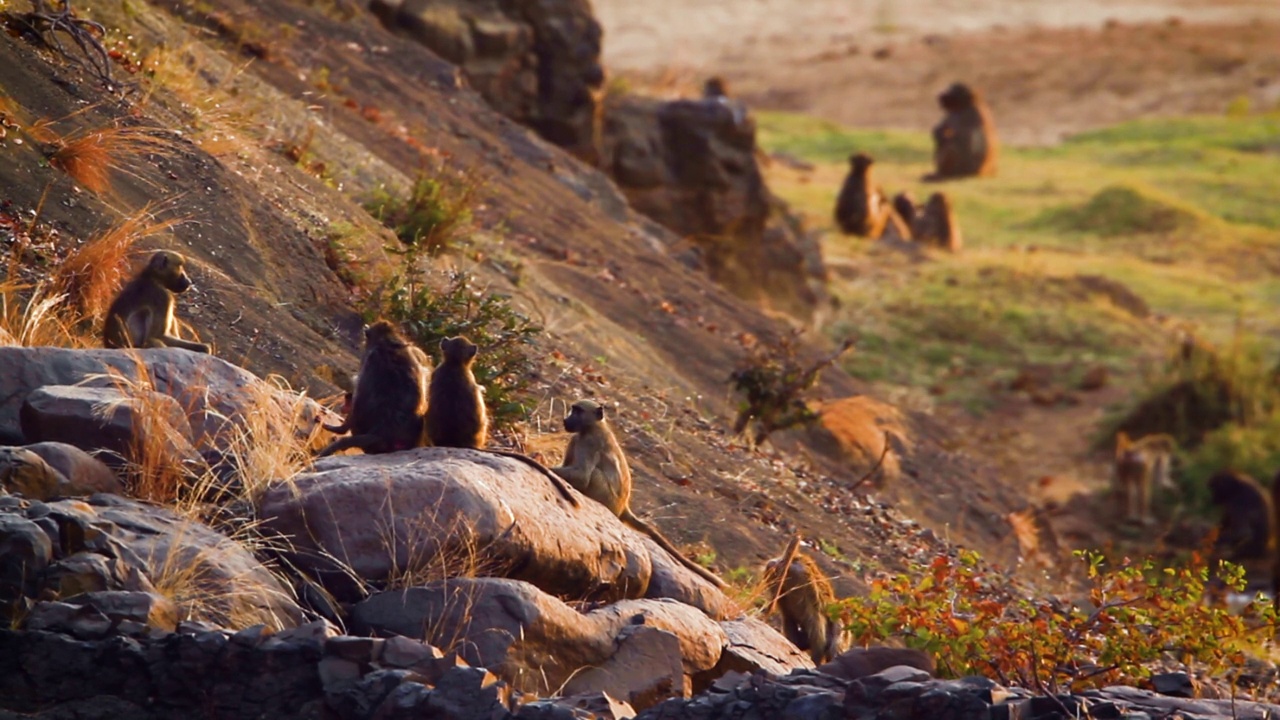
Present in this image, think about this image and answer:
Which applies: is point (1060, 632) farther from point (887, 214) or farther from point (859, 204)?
point (887, 214)

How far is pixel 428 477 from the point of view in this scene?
22.3 ft

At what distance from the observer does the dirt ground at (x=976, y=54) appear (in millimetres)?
50812

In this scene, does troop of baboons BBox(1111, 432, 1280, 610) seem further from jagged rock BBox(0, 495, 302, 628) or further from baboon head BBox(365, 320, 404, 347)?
jagged rock BBox(0, 495, 302, 628)

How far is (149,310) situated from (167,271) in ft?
0.67

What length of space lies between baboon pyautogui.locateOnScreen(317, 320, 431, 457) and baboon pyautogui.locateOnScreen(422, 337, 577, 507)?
0.23ft

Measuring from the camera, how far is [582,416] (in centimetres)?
787

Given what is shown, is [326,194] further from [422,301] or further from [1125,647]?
[1125,647]

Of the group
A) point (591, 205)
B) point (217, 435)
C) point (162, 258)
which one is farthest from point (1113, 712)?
point (591, 205)

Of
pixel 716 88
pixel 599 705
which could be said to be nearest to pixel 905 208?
pixel 716 88

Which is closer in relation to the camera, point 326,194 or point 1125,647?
point 1125,647

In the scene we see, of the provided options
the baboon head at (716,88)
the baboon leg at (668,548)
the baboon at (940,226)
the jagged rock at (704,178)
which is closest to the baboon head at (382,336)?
the baboon leg at (668,548)

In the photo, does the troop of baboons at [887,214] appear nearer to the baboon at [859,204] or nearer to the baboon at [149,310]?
the baboon at [859,204]

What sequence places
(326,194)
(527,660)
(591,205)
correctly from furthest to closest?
1. (591,205)
2. (326,194)
3. (527,660)

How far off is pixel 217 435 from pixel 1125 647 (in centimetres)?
382
